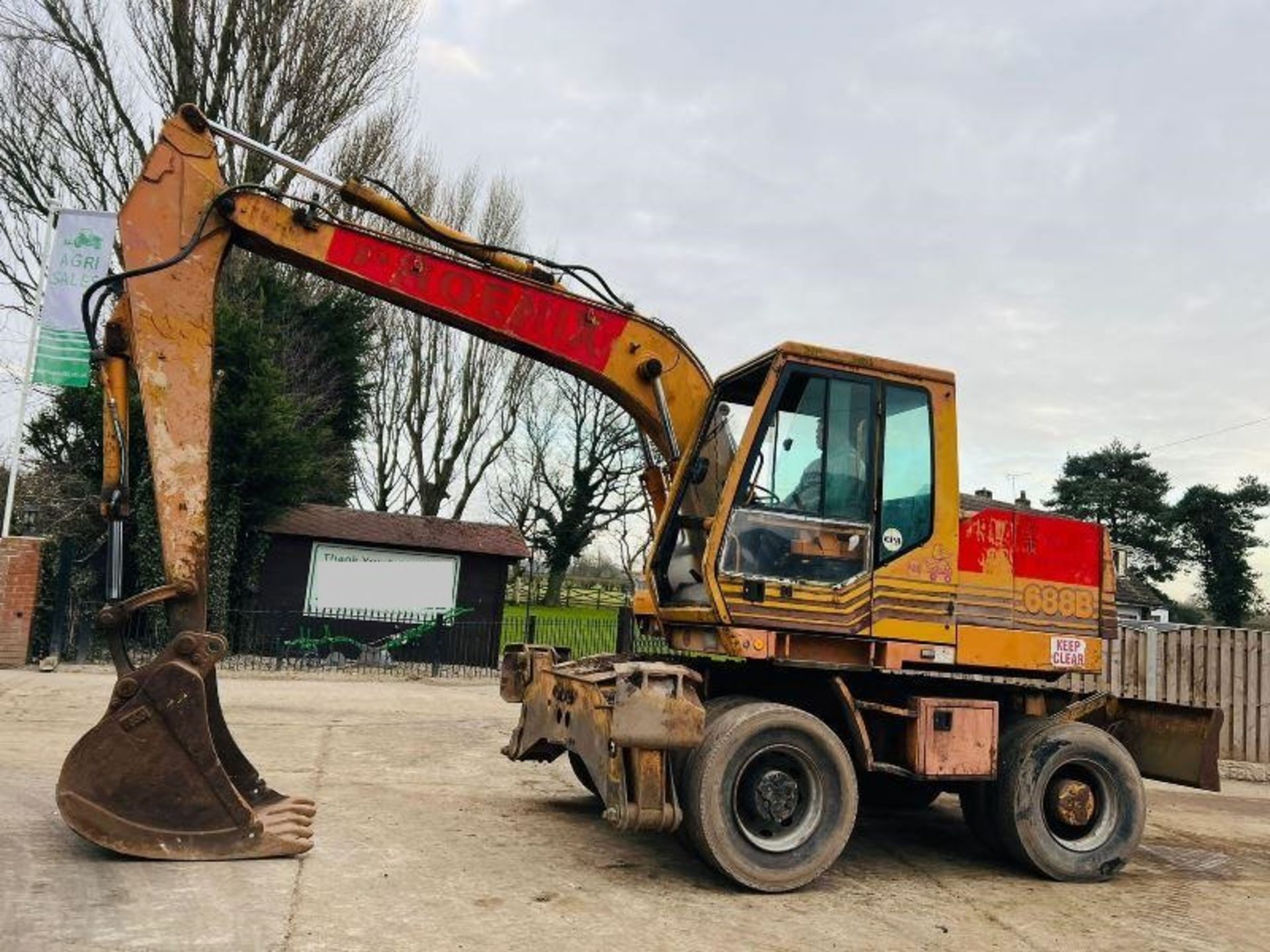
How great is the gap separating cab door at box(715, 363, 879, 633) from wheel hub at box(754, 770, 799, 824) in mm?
829

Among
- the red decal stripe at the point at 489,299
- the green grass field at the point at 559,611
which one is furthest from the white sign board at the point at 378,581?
the red decal stripe at the point at 489,299

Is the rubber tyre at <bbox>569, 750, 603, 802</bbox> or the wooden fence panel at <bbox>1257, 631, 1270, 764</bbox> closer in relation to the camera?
the rubber tyre at <bbox>569, 750, 603, 802</bbox>

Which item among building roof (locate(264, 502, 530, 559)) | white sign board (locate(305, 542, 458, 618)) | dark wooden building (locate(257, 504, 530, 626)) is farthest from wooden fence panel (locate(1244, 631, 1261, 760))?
white sign board (locate(305, 542, 458, 618))

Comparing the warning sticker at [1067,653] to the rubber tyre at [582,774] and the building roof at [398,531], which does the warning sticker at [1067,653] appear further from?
the building roof at [398,531]

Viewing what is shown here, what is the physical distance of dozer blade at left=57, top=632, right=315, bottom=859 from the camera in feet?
16.7

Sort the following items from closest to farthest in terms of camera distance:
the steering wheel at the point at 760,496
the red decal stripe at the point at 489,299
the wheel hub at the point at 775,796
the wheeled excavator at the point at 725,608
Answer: the wheeled excavator at the point at 725,608 → the wheel hub at the point at 775,796 → the steering wheel at the point at 760,496 → the red decal stripe at the point at 489,299

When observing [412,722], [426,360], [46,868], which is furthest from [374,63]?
[46,868]

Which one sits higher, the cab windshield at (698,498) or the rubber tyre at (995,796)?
the cab windshield at (698,498)

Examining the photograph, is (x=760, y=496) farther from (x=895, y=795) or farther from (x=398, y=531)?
(x=398, y=531)

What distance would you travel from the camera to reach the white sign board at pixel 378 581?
62.0 ft

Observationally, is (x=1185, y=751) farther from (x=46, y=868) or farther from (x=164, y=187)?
(x=164, y=187)

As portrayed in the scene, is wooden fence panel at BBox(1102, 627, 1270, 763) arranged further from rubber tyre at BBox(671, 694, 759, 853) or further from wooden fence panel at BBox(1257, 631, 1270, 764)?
rubber tyre at BBox(671, 694, 759, 853)

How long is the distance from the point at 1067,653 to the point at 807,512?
2.02m

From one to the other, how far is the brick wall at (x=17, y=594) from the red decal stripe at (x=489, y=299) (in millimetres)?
10928
